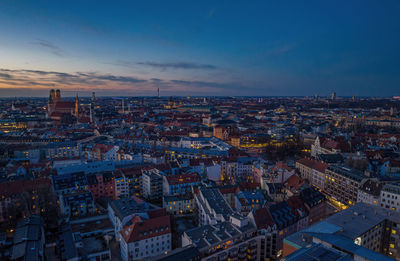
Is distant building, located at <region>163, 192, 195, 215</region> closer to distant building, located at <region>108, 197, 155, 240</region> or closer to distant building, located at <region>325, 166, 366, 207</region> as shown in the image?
distant building, located at <region>108, 197, 155, 240</region>

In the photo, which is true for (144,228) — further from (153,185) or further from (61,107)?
(61,107)

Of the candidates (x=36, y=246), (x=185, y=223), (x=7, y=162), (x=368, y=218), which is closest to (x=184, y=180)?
(x=185, y=223)

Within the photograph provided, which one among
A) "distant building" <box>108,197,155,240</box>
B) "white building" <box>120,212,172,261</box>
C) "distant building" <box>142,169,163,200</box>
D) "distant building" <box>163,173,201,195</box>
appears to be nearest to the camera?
"white building" <box>120,212,172,261</box>

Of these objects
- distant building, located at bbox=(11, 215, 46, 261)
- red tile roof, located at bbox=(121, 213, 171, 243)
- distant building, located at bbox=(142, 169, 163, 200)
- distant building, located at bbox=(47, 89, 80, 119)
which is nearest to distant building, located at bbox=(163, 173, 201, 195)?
distant building, located at bbox=(142, 169, 163, 200)

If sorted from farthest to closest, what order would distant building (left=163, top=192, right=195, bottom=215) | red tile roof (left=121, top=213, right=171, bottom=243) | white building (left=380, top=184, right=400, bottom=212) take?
distant building (left=163, top=192, right=195, bottom=215)
white building (left=380, top=184, right=400, bottom=212)
red tile roof (left=121, top=213, right=171, bottom=243)

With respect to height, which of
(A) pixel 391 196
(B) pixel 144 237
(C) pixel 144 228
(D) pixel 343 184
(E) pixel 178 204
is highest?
(A) pixel 391 196

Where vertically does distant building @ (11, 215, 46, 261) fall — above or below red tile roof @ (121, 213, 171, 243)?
below

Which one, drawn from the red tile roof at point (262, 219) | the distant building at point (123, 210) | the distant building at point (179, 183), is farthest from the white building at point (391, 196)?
the distant building at point (123, 210)

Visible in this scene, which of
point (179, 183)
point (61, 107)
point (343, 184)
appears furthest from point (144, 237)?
point (61, 107)

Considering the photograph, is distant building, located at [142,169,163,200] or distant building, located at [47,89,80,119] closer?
distant building, located at [142,169,163,200]

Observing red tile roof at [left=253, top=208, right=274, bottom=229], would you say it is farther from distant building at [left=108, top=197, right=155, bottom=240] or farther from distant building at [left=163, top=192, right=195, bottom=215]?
distant building at [left=163, top=192, right=195, bottom=215]

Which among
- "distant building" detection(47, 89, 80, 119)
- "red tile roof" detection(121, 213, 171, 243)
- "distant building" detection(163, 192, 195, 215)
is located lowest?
"distant building" detection(163, 192, 195, 215)
